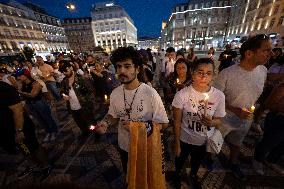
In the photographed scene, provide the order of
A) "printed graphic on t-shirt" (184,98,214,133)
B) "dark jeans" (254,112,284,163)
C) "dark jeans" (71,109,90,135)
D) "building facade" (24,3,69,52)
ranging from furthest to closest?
"building facade" (24,3,69,52), "dark jeans" (71,109,90,135), "dark jeans" (254,112,284,163), "printed graphic on t-shirt" (184,98,214,133)

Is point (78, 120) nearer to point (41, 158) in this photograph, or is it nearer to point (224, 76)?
point (41, 158)

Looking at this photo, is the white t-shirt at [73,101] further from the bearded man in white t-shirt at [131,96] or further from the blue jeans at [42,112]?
→ the bearded man in white t-shirt at [131,96]

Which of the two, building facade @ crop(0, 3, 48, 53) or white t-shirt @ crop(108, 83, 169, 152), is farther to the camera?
building facade @ crop(0, 3, 48, 53)

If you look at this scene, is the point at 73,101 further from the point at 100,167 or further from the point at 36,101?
the point at 100,167

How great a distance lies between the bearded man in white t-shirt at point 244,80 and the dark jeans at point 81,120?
3.99m

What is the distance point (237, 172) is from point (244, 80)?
208 cm

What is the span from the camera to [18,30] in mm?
53719

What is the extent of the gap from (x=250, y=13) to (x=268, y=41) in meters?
58.7

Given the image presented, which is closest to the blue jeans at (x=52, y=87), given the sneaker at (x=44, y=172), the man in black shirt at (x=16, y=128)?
the man in black shirt at (x=16, y=128)

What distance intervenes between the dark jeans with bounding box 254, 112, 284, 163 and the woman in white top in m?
1.57

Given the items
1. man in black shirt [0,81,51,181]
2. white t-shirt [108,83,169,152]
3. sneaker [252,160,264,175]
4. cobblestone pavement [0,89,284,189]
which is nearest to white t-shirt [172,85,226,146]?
white t-shirt [108,83,169,152]

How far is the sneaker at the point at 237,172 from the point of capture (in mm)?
3239

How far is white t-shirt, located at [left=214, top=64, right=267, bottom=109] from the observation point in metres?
2.59

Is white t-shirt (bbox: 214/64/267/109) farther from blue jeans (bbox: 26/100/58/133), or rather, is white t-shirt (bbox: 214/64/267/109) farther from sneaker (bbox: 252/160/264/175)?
blue jeans (bbox: 26/100/58/133)
